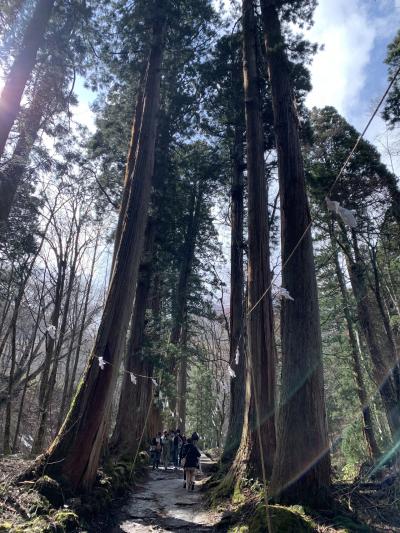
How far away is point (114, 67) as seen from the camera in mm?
11977

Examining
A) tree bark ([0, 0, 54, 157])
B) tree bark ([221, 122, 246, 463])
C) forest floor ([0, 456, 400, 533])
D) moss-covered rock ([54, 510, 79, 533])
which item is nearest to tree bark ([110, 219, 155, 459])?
tree bark ([221, 122, 246, 463])

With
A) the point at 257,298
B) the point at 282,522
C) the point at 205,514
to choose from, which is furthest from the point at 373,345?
the point at 282,522

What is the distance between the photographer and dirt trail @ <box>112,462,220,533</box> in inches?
230

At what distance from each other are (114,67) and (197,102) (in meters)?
3.46

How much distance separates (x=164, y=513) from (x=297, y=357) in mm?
4045

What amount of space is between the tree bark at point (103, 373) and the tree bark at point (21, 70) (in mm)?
2834

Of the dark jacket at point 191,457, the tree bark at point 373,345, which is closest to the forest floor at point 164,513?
the dark jacket at point 191,457

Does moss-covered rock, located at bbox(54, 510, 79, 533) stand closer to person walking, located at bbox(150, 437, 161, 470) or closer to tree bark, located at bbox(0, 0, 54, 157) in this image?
tree bark, located at bbox(0, 0, 54, 157)

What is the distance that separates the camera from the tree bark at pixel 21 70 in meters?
7.84

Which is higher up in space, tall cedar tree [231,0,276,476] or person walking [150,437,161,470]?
tall cedar tree [231,0,276,476]

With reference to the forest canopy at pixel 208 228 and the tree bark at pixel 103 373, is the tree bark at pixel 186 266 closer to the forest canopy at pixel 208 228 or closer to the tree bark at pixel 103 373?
the forest canopy at pixel 208 228

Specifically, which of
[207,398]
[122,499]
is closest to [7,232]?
[122,499]

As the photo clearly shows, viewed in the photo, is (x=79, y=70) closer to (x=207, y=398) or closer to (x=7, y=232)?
(x=7, y=232)

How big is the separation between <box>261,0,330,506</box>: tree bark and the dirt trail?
166cm
